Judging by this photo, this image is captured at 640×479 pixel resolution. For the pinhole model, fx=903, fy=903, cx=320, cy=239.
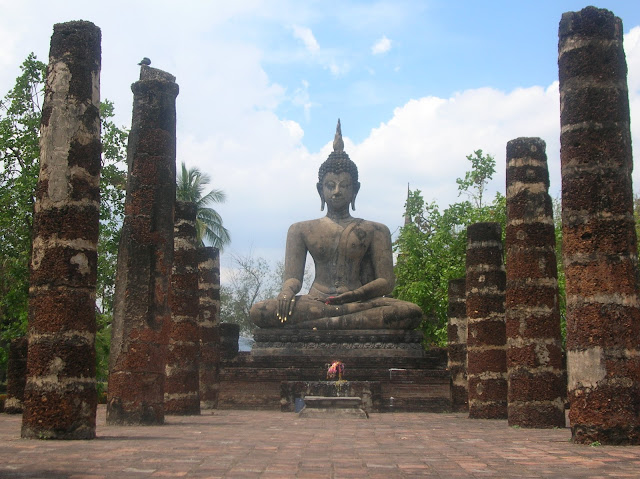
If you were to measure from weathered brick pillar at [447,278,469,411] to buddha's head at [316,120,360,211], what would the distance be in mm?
3656

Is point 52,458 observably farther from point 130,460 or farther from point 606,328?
point 606,328

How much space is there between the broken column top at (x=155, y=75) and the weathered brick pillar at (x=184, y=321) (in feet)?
10.8

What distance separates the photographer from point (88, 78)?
10.5 metres

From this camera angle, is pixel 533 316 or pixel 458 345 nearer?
pixel 533 316

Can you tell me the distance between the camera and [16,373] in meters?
15.6

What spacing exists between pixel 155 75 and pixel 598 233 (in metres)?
6.82

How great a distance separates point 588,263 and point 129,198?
631 cm

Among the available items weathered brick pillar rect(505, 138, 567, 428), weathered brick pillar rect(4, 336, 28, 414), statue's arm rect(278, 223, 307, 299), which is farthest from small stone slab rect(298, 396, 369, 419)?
statue's arm rect(278, 223, 307, 299)

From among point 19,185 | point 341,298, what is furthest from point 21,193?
point 341,298

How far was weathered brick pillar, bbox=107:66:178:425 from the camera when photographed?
39.2 ft

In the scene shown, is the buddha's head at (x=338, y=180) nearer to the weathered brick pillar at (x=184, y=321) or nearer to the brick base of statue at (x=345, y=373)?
the brick base of statue at (x=345, y=373)

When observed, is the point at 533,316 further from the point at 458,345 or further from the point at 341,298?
the point at 341,298

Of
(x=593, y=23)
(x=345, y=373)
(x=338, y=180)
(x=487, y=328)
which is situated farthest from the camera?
(x=338, y=180)

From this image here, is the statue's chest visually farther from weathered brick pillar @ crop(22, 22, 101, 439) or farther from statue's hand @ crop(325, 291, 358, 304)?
weathered brick pillar @ crop(22, 22, 101, 439)
